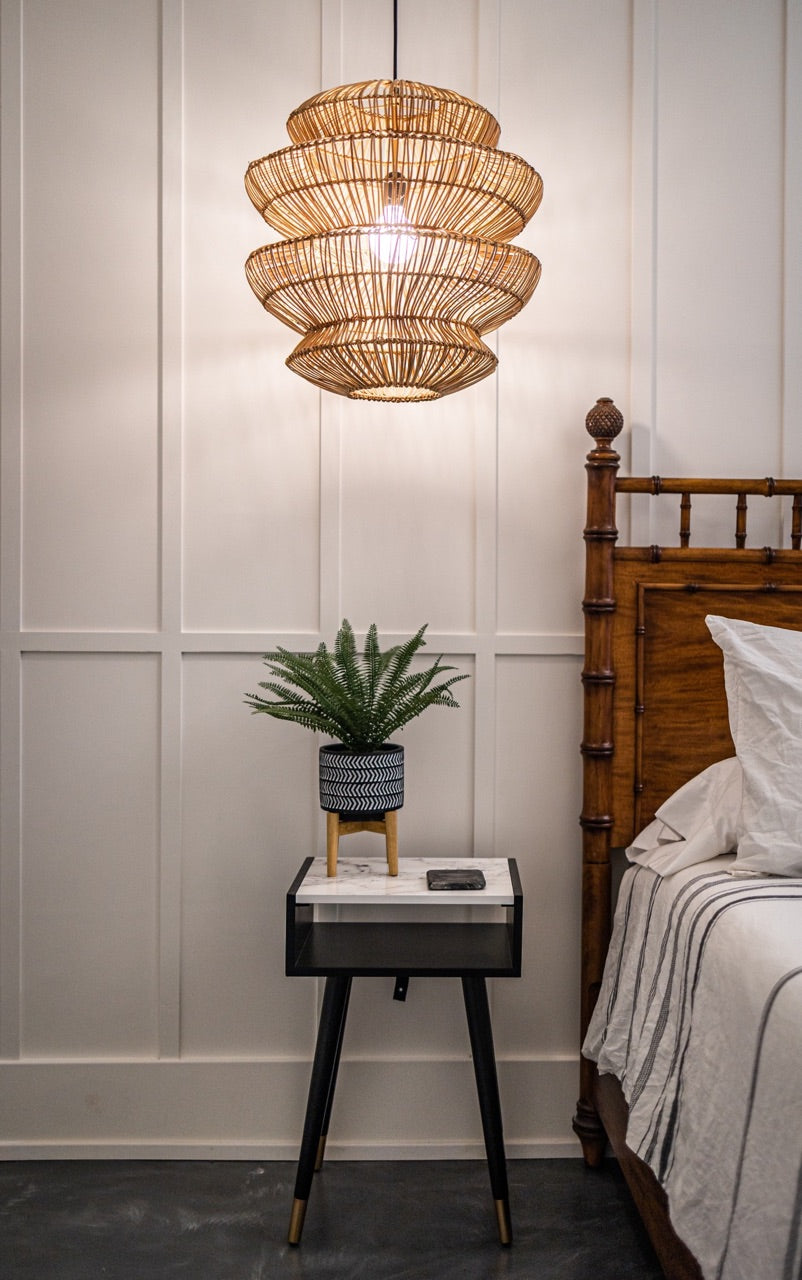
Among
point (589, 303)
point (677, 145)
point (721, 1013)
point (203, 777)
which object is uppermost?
point (677, 145)

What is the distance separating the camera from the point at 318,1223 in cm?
177

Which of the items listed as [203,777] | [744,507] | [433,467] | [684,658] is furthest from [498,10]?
[203,777]

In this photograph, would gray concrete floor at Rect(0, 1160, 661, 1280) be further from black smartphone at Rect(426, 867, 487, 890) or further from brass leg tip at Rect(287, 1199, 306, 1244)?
black smartphone at Rect(426, 867, 487, 890)

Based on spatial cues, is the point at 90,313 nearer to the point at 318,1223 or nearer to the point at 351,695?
the point at 351,695

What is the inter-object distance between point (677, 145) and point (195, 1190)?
2504 mm

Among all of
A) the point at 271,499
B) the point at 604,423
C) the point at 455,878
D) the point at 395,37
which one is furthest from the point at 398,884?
the point at 395,37

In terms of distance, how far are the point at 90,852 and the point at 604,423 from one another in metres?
1.47

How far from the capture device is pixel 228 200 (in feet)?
6.64

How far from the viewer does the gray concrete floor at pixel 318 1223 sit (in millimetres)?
1644

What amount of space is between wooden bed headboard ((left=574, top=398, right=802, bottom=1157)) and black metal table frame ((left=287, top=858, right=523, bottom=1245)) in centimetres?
27

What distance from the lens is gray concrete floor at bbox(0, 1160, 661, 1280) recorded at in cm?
164

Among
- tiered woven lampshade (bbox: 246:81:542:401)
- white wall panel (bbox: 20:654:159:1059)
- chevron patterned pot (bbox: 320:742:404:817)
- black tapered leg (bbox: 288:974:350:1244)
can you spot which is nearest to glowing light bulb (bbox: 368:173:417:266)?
tiered woven lampshade (bbox: 246:81:542:401)

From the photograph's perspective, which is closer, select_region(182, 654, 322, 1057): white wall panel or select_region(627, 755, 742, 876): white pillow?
select_region(627, 755, 742, 876): white pillow

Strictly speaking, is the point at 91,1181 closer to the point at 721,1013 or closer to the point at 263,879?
the point at 263,879
